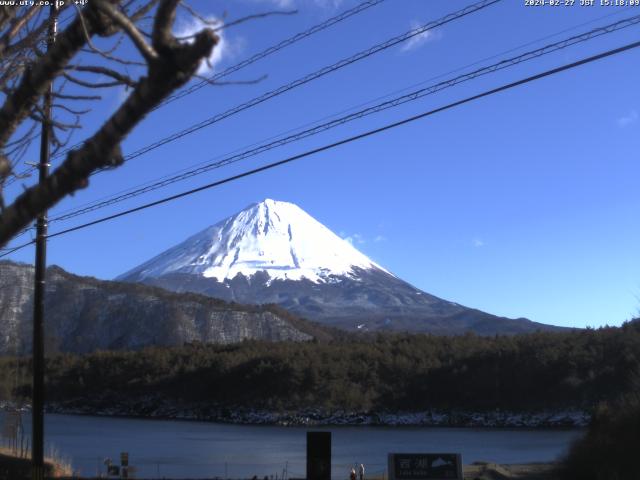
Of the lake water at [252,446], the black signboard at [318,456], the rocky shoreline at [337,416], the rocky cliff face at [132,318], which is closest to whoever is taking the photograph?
the black signboard at [318,456]

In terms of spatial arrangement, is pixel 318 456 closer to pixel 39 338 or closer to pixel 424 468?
pixel 424 468

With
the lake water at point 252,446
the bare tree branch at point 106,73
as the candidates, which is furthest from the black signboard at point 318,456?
the lake water at point 252,446

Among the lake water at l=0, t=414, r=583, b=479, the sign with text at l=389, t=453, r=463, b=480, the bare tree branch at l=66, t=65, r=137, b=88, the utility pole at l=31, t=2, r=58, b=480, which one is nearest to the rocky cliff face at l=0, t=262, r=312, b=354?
the lake water at l=0, t=414, r=583, b=479

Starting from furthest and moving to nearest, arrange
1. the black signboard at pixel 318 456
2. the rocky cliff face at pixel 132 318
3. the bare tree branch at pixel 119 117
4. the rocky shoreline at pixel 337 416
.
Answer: the rocky cliff face at pixel 132 318 < the rocky shoreline at pixel 337 416 < the black signboard at pixel 318 456 < the bare tree branch at pixel 119 117

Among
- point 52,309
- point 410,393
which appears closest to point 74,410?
point 410,393

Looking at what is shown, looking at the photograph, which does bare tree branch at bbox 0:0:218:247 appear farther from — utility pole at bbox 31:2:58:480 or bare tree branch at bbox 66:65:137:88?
utility pole at bbox 31:2:58:480

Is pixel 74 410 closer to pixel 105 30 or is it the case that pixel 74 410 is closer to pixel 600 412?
pixel 600 412

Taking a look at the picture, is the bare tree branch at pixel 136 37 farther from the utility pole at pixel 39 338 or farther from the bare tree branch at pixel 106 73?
the utility pole at pixel 39 338
